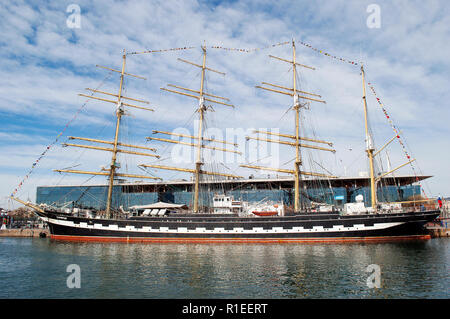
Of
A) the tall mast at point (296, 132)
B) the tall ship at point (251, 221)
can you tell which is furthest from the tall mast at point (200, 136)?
the tall mast at point (296, 132)

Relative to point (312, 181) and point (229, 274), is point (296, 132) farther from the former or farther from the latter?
point (229, 274)

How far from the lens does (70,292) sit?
48.2 ft

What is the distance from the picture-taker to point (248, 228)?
1421 inches

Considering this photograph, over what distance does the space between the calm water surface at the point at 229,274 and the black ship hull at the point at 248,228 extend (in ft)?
25.4

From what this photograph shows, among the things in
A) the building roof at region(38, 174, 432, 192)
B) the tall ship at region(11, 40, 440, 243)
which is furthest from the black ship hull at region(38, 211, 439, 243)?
the building roof at region(38, 174, 432, 192)

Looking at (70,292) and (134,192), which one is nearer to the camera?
(70,292)

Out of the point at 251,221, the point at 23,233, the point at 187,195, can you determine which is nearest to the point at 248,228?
the point at 251,221

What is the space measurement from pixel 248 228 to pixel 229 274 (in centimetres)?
1813

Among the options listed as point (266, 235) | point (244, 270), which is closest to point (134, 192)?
point (266, 235)
